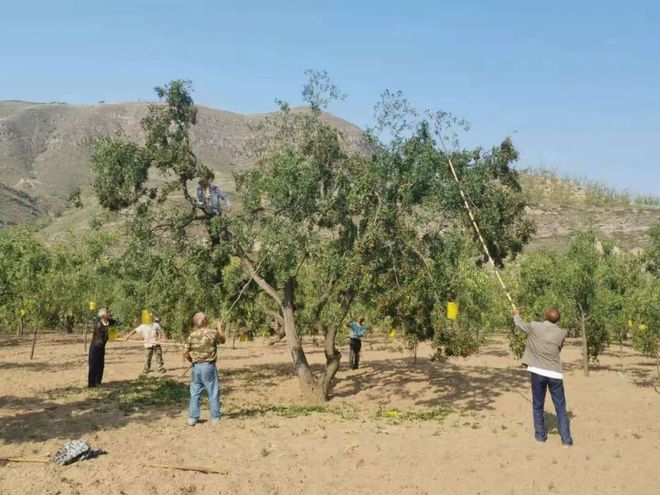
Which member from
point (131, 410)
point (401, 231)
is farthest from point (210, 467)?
point (401, 231)

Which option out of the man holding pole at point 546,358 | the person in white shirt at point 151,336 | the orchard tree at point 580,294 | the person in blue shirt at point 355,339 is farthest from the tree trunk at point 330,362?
the orchard tree at point 580,294

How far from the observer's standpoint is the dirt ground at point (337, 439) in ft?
26.1

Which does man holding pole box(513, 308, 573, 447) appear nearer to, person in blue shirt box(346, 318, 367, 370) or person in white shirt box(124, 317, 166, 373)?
person in blue shirt box(346, 318, 367, 370)

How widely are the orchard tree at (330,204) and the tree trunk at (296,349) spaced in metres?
0.06

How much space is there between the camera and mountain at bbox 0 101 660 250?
79625 millimetres

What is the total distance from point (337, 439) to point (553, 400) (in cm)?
350

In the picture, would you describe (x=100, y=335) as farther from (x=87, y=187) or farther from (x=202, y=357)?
(x=87, y=187)

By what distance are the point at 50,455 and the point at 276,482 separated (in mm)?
3345

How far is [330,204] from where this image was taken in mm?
14203

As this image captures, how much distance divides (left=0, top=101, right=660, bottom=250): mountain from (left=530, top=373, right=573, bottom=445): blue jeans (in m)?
8.21

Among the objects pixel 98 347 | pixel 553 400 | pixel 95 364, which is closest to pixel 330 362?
pixel 98 347

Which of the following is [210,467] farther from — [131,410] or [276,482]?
[131,410]

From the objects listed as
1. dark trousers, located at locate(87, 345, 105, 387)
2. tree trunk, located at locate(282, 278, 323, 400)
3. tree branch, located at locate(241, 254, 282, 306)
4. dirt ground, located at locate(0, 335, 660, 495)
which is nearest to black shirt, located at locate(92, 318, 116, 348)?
dark trousers, located at locate(87, 345, 105, 387)

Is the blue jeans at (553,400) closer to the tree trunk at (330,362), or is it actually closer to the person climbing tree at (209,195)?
the tree trunk at (330,362)
